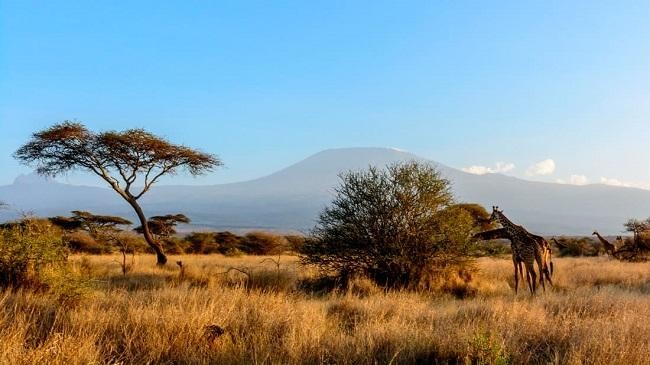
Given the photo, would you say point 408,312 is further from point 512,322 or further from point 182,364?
point 182,364

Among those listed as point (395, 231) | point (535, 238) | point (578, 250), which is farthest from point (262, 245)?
point (535, 238)

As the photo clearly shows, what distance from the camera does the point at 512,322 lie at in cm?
654

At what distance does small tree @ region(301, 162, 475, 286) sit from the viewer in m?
13.3

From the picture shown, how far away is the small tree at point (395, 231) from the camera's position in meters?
13.3

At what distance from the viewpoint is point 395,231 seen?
43.6 feet

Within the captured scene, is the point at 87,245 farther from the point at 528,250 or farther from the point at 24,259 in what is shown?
the point at 528,250

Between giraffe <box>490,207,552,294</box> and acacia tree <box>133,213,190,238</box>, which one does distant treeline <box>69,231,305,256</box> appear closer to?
acacia tree <box>133,213,190,238</box>

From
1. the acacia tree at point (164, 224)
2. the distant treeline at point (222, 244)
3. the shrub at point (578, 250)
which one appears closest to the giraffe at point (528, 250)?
the distant treeline at point (222, 244)

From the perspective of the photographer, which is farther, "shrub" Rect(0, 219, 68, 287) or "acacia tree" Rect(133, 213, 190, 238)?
"acacia tree" Rect(133, 213, 190, 238)

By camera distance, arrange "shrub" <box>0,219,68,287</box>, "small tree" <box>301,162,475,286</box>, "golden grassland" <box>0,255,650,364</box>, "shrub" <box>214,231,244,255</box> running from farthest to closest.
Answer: "shrub" <box>214,231,244,255</box>, "small tree" <box>301,162,475,286</box>, "shrub" <box>0,219,68,287</box>, "golden grassland" <box>0,255,650,364</box>

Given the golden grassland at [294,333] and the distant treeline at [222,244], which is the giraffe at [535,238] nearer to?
the golden grassland at [294,333]

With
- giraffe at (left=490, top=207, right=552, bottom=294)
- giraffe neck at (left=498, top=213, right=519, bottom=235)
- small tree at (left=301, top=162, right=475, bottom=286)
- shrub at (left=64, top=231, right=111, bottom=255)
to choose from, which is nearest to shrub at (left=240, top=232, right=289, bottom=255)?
shrub at (left=64, top=231, right=111, bottom=255)

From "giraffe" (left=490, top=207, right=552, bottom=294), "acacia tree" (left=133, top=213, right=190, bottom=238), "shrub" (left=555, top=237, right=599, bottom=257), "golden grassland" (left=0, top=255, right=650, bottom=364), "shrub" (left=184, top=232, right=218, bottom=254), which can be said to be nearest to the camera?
"golden grassland" (left=0, top=255, right=650, bottom=364)

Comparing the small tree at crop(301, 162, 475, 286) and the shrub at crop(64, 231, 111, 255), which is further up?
the small tree at crop(301, 162, 475, 286)
